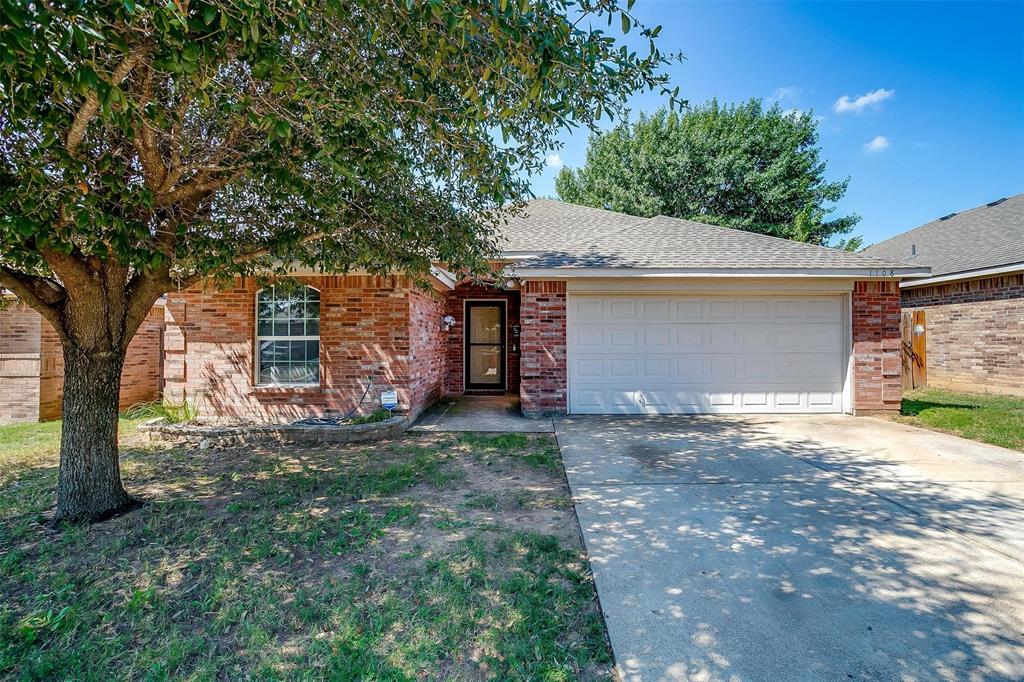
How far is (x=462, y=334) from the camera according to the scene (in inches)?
446

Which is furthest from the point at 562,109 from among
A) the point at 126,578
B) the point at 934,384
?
the point at 934,384

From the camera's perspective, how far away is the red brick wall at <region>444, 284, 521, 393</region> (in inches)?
444

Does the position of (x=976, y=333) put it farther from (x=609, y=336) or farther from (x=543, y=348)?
(x=543, y=348)

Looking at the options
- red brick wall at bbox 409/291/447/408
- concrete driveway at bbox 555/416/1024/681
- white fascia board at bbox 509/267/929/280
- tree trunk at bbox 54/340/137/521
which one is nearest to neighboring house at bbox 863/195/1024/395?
white fascia board at bbox 509/267/929/280

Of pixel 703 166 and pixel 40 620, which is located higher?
pixel 703 166

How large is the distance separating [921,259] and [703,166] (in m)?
9.12

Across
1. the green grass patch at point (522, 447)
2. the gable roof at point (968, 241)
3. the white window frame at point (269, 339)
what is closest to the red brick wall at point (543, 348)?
the green grass patch at point (522, 447)

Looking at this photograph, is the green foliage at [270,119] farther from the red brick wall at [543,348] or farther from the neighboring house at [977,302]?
the neighboring house at [977,302]

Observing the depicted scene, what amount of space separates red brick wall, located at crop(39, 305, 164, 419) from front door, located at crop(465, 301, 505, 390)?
6644 mm

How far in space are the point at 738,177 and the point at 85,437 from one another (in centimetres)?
2215

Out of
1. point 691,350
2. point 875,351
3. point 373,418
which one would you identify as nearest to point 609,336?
point 691,350

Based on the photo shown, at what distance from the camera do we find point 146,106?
2938mm

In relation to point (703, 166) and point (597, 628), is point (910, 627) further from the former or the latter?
point (703, 166)

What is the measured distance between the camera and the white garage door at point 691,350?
8.24 m
